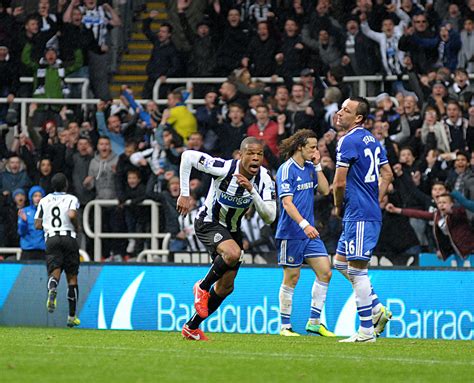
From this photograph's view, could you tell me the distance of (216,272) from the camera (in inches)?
482

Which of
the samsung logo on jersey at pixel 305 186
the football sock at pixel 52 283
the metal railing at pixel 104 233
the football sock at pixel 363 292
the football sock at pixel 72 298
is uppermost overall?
the samsung logo on jersey at pixel 305 186

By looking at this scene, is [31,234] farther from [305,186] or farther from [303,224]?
[303,224]

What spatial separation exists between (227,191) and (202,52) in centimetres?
1059

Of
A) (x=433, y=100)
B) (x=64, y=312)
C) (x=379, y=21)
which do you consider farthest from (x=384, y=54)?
(x=64, y=312)

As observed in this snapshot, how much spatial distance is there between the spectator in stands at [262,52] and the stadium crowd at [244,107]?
0.03 m

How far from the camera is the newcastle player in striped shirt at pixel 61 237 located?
1719 centimetres

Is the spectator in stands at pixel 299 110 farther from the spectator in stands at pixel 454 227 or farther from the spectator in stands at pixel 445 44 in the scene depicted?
the spectator in stands at pixel 454 227

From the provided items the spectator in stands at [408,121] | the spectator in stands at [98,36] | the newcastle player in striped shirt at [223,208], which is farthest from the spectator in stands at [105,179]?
the newcastle player in striped shirt at [223,208]

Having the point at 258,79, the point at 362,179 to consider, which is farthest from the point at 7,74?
the point at 362,179

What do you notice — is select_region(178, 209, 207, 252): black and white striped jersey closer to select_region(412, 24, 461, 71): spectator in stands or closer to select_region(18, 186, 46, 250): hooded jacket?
select_region(18, 186, 46, 250): hooded jacket

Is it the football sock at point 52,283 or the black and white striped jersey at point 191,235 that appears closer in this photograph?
the football sock at point 52,283

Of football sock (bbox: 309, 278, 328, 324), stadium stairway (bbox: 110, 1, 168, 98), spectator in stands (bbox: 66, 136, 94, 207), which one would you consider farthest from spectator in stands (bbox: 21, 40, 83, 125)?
football sock (bbox: 309, 278, 328, 324)

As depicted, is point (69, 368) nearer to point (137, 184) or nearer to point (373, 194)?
point (373, 194)

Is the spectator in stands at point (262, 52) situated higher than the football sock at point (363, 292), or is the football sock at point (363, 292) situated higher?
the spectator in stands at point (262, 52)
